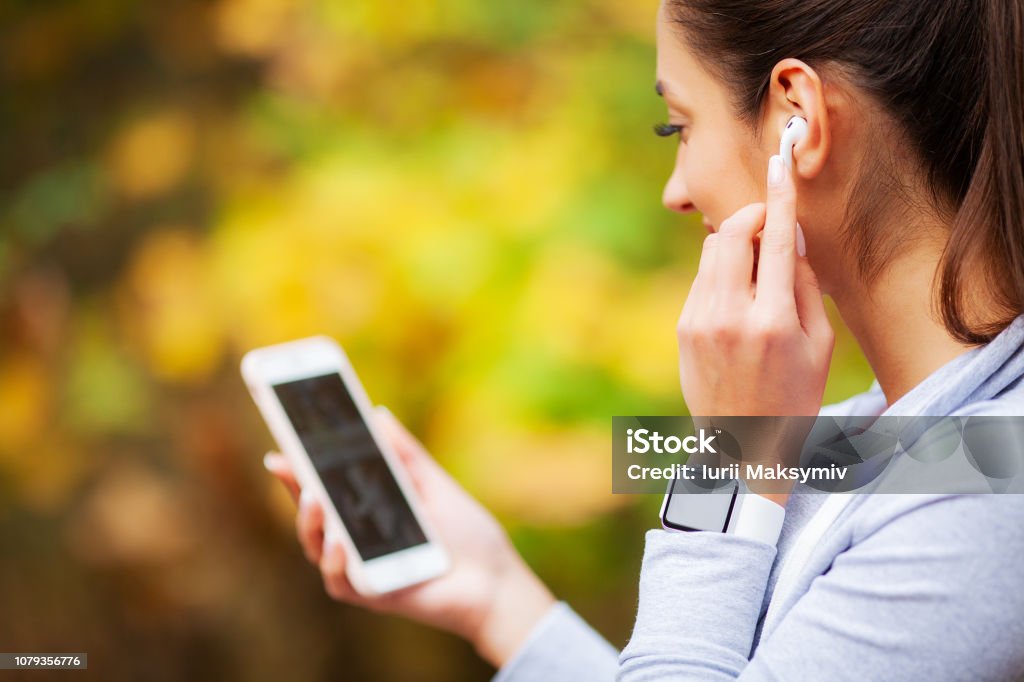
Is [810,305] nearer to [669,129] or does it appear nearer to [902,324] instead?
[902,324]

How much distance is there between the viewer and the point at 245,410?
86.3 inches

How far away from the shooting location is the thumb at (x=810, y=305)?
81 cm

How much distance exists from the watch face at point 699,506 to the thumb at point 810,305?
14cm

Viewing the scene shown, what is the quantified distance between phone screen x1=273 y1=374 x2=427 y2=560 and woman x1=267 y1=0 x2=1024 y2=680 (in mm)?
461

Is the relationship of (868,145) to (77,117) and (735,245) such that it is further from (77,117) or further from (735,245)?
(77,117)

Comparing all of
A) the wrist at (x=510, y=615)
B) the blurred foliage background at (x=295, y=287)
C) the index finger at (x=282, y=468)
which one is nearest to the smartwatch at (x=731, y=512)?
the wrist at (x=510, y=615)

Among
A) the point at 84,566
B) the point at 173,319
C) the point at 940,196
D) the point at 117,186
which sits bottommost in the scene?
the point at 84,566

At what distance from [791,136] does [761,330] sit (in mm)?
174

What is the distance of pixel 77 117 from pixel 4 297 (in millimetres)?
448

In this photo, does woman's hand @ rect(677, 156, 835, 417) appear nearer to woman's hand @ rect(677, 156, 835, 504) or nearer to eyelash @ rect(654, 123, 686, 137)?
woman's hand @ rect(677, 156, 835, 504)

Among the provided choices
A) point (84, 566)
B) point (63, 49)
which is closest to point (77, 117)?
point (63, 49)

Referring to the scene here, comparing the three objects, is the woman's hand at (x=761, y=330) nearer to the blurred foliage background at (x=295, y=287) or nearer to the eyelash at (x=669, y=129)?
the eyelash at (x=669, y=129)

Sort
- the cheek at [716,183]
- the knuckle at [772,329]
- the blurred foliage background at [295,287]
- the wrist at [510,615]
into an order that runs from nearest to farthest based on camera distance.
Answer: the knuckle at [772,329], the cheek at [716,183], the wrist at [510,615], the blurred foliage background at [295,287]

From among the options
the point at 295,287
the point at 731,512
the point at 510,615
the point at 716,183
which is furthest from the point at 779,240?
the point at 295,287
